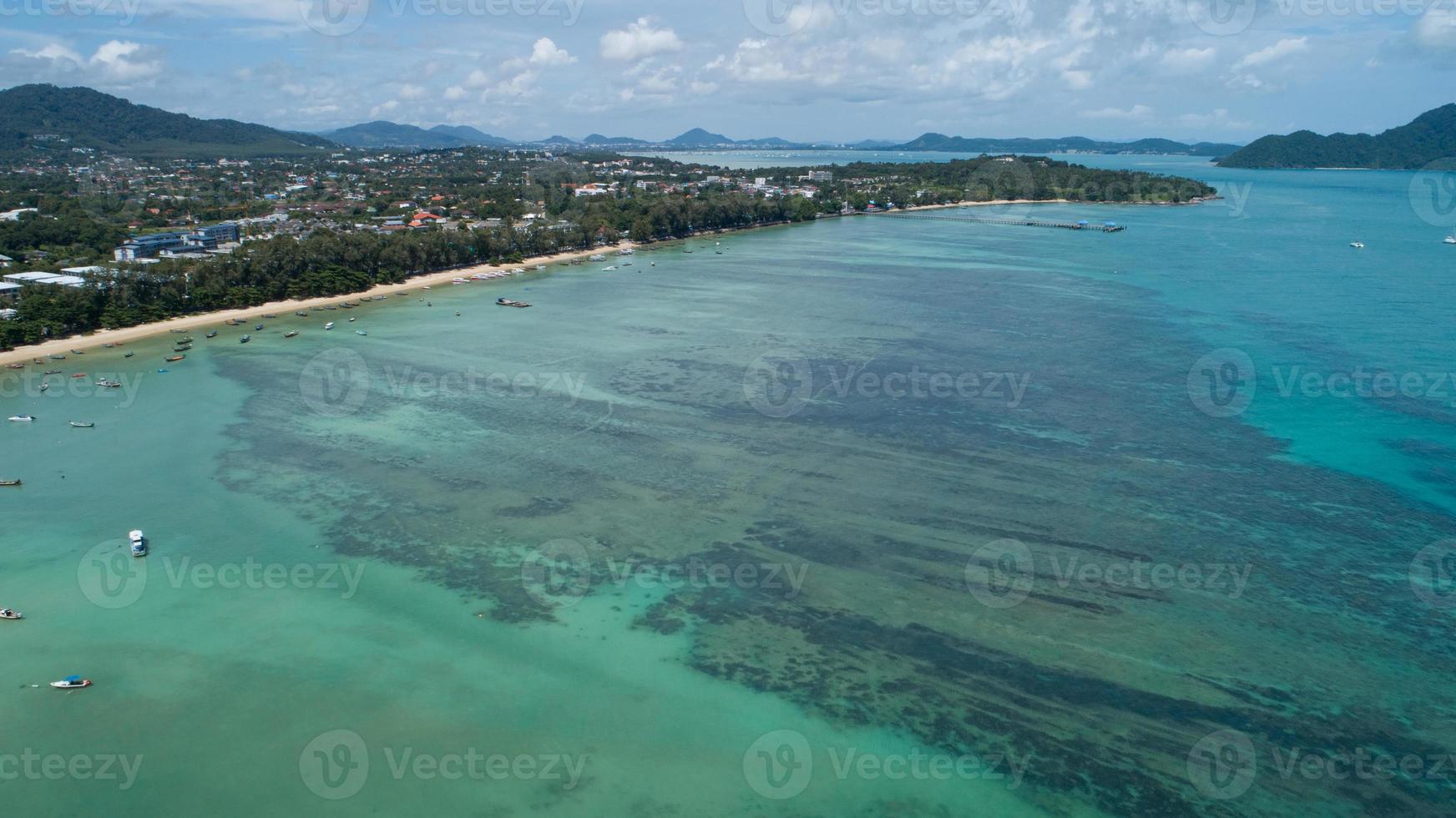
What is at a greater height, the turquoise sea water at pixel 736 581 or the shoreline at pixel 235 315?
the shoreline at pixel 235 315

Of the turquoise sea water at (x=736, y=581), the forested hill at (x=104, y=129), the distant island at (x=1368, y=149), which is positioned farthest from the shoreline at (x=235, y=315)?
the distant island at (x=1368, y=149)

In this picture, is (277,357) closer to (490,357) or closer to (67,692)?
(490,357)

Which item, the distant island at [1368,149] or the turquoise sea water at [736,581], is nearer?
the turquoise sea water at [736,581]

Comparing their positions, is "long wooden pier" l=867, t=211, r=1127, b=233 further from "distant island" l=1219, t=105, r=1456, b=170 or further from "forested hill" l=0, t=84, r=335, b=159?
"distant island" l=1219, t=105, r=1456, b=170

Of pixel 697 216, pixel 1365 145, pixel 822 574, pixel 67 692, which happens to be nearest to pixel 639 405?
pixel 822 574

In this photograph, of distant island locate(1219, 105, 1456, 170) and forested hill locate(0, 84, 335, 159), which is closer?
forested hill locate(0, 84, 335, 159)

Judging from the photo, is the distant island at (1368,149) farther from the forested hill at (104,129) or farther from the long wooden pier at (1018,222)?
the forested hill at (104,129)

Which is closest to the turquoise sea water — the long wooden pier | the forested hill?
the long wooden pier

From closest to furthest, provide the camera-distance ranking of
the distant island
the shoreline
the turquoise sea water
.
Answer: the turquoise sea water → the shoreline → the distant island
